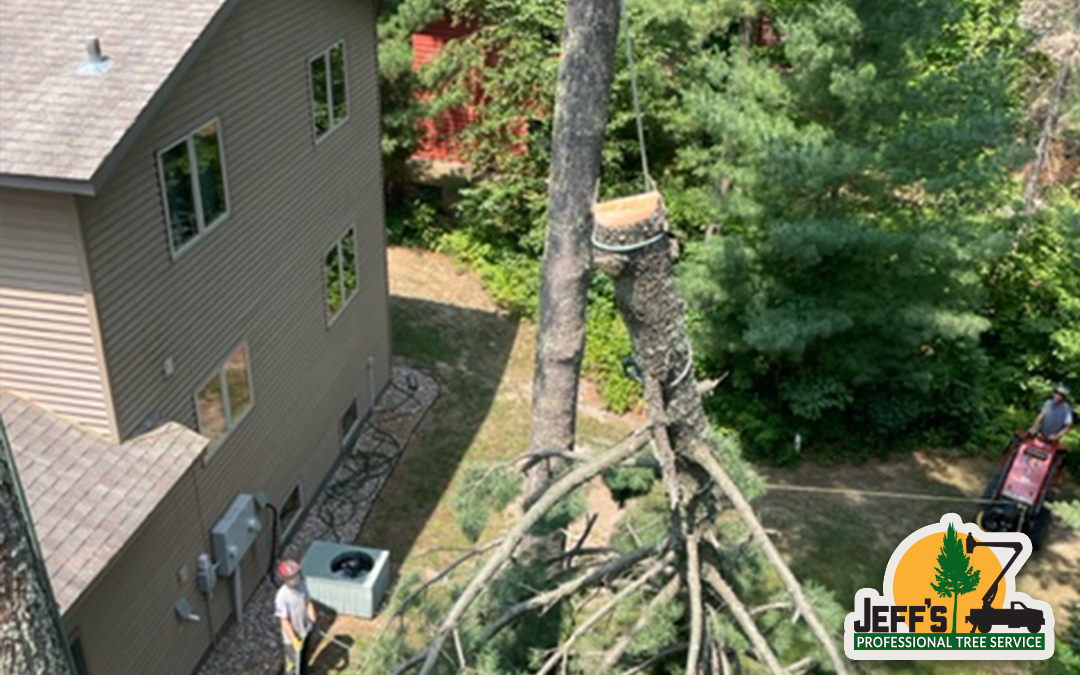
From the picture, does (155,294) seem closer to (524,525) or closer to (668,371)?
(524,525)

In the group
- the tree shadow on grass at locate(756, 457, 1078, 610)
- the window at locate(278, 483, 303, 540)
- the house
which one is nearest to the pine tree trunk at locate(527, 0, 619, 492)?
the house

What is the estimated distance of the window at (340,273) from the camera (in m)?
13.0

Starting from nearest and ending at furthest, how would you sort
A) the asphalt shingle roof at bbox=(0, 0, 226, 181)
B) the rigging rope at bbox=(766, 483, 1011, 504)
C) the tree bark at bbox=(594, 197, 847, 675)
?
the tree bark at bbox=(594, 197, 847, 675) → the asphalt shingle roof at bbox=(0, 0, 226, 181) → the rigging rope at bbox=(766, 483, 1011, 504)

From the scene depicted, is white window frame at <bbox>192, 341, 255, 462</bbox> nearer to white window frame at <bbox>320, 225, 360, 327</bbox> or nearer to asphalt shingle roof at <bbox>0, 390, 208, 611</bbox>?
asphalt shingle roof at <bbox>0, 390, 208, 611</bbox>

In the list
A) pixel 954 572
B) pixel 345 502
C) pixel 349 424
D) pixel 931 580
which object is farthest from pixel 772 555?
pixel 349 424

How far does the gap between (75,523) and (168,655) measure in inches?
89.4

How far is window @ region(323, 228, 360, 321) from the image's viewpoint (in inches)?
512

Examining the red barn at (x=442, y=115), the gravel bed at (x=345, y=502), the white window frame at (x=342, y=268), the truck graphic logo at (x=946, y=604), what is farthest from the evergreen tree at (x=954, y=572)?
the red barn at (x=442, y=115)

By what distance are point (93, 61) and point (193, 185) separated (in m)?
1.46

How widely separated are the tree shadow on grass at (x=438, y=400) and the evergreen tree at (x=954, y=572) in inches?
251

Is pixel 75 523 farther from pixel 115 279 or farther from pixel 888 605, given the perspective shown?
pixel 888 605

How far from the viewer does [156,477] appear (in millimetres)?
8359

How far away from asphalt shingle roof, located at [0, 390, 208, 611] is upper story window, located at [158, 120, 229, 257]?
1803mm

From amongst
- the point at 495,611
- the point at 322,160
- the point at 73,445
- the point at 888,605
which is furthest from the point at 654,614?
the point at 322,160
